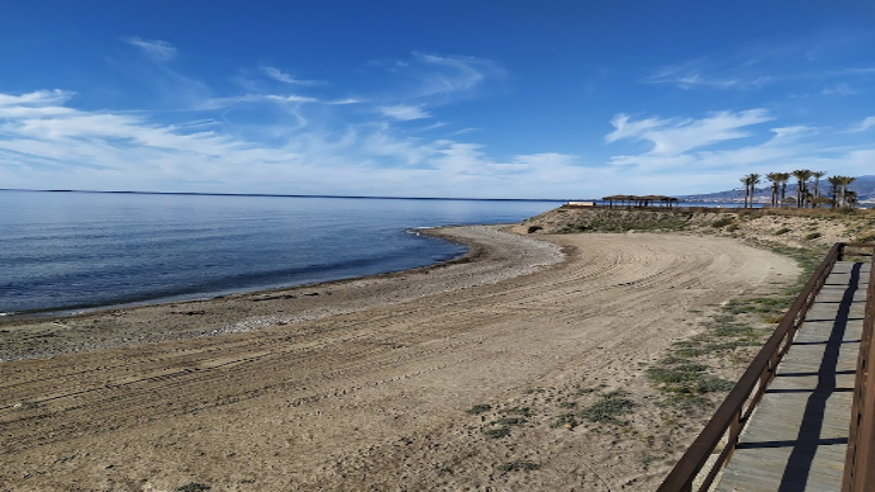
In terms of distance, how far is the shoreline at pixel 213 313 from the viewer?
16.5 metres

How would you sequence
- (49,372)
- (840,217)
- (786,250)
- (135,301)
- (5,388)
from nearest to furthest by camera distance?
(5,388)
(49,372)
(135,301)
(786,250)
(840,217)

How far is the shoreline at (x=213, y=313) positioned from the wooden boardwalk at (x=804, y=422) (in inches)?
614

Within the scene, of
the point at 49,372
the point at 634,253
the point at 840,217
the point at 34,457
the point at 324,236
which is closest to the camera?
the point at 34,457

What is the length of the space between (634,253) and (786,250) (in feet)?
32.2

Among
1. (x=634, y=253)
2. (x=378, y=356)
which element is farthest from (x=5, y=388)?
(x=634, y=253)

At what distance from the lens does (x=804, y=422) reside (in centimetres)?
596

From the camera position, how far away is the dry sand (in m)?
7.32

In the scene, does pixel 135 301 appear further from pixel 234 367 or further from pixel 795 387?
pixel 795 387

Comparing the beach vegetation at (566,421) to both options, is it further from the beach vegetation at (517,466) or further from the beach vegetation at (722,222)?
the beach vegetation at (722,222)

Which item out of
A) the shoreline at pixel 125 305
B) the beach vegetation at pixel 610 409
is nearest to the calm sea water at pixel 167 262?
the shoreline at pixel 125 305

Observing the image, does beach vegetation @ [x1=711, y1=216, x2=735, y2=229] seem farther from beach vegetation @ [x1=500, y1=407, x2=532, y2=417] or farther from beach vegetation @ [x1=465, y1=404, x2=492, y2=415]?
beach vegetation @ [x1=465, y1=404, x2=492, y2=415]

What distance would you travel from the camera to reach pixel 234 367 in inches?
500

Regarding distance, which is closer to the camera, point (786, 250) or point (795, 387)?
point (795, 387)

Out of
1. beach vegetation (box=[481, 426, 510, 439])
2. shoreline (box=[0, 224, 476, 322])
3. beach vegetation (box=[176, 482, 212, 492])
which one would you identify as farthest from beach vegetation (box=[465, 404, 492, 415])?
shoreline (box=[0, 224, 476, 322])
